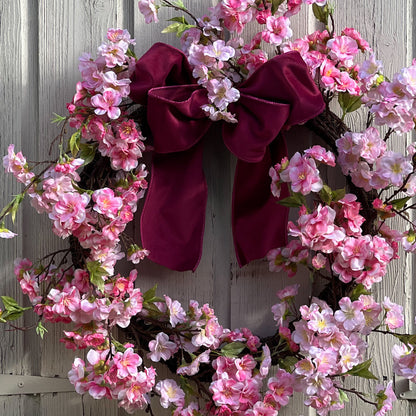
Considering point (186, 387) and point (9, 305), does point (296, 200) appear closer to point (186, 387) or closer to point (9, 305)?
point (186, 387)

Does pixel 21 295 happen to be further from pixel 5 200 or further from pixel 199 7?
pixel 199 7

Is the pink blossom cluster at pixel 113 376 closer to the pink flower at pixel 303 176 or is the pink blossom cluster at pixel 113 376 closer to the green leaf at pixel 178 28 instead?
the pink flower at pixel 303 176

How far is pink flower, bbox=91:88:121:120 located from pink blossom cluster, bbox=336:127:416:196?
1.52 ft

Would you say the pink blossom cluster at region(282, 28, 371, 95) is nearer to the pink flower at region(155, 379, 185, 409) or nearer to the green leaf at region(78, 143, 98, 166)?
the green leaf at region(78, 143, 98, 166)

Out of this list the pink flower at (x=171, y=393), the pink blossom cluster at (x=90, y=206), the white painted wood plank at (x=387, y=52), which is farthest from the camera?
the white painted wood plank at (x=387, y=52)

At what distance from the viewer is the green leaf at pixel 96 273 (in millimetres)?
1140

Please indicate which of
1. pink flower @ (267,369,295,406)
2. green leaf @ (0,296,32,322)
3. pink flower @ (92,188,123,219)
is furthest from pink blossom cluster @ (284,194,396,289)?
green leaf @ (0,296,32,322)

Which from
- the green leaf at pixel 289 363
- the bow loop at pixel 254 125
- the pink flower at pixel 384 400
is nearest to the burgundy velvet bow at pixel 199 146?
the bow loop at pixel 254 125

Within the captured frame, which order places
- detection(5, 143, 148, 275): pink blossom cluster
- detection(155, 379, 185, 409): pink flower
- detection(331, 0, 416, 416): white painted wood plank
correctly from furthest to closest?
detection(331, 0, 416, 416): white painted wood plank
detection(155, 379, 185, 409): pink flower
detection(5, 143, 148, 275): pink blossom cluster

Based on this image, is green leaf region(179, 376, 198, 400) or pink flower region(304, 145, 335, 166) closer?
pink flower region(304, 145, 335, 166)

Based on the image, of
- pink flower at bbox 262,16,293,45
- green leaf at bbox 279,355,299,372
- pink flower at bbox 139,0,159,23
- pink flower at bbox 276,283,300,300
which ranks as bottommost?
green leaf at bbox 279,355,299,372

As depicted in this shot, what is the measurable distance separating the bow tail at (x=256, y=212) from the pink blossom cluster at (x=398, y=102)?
0.24 m

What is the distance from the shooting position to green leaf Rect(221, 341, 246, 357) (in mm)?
1196

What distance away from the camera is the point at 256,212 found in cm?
126
